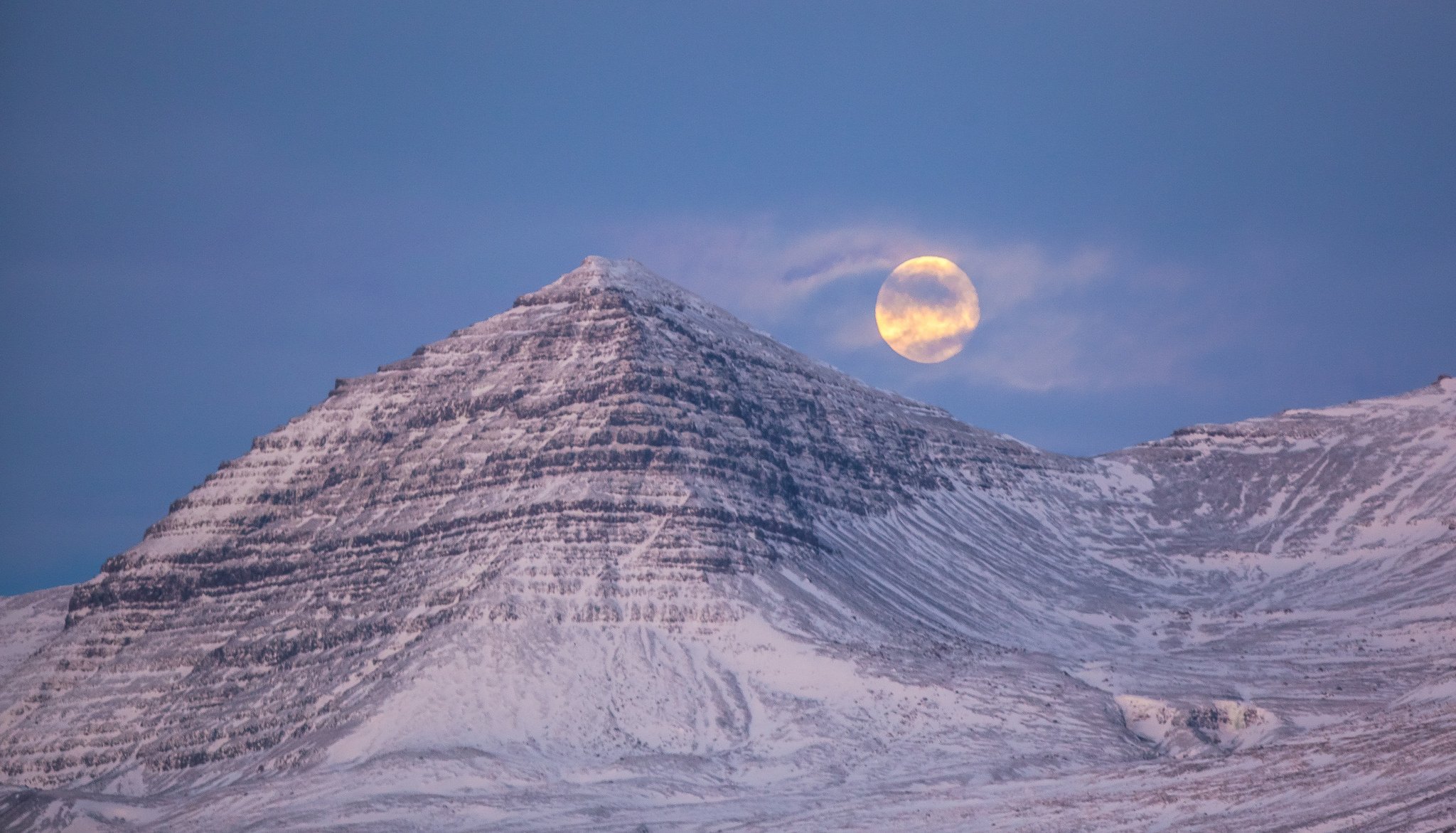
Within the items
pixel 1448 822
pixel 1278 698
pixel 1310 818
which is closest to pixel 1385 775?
pixel 1310 818

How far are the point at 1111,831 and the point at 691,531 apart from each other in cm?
8449

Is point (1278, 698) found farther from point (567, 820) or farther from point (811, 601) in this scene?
point (567, 820)

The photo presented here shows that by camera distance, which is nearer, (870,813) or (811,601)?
(870,813)

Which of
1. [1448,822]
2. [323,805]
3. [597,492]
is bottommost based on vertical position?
[1448,822]

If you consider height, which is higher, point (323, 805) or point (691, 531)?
point (691, 531)

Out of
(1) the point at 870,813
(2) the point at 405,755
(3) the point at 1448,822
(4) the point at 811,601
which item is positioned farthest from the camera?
(4) the point at 811,601

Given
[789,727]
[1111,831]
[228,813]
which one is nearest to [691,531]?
[789,727]

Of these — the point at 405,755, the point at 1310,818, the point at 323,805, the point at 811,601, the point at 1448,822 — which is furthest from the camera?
the point at 811,601

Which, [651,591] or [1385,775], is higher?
[651,591]

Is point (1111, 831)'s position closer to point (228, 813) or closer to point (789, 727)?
point (789, 727)

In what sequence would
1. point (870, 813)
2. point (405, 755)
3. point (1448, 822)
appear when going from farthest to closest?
point (405, 755) → point (870, 813) → point (1448, 822)

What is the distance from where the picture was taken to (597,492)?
198 meters

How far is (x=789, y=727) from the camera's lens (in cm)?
16525

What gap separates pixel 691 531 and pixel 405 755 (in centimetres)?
4850
